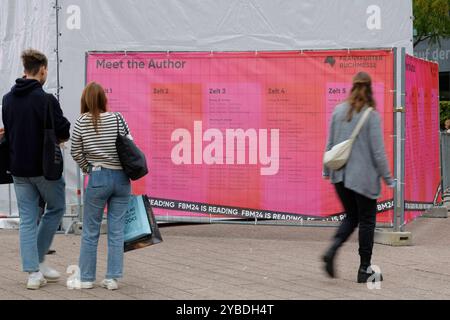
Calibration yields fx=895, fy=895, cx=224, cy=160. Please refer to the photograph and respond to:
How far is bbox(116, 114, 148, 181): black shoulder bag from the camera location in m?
6.86

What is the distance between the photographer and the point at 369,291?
706cm

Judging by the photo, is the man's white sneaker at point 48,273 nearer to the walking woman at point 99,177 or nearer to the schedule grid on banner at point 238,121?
the walking woman at point 99,177

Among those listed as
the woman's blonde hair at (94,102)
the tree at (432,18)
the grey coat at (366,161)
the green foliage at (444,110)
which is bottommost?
the grey coat at (366,161)

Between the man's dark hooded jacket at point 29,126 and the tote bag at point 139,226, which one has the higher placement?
the man's dark hooded jacket at point 29,126

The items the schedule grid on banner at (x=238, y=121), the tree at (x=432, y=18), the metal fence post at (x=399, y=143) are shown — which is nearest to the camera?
the metal fence post at (x=399, y=143)

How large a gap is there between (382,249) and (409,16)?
419 cm

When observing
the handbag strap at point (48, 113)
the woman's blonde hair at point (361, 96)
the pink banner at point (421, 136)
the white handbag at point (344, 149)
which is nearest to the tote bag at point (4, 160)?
the handbag strap at point (48, 113)

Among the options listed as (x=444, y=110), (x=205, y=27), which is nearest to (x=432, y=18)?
(x=444, y=110)

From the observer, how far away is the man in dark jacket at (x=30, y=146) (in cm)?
704

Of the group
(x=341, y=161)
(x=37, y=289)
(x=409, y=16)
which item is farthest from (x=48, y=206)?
(x=409, y=16)

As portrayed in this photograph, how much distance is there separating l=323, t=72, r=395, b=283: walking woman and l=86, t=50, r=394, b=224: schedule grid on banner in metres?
2.40

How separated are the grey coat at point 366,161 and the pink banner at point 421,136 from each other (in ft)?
9.33

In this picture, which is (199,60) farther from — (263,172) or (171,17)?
(171,17)

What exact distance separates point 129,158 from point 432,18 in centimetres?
1969
